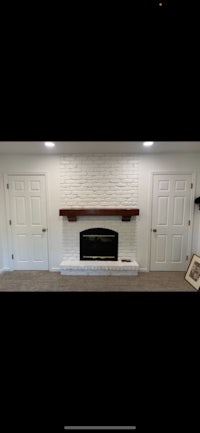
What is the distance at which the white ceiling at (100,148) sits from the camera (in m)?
3.03

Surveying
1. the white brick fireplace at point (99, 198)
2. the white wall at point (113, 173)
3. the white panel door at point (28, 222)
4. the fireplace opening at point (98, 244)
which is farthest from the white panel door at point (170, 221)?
the white panel door at point (28, 222)

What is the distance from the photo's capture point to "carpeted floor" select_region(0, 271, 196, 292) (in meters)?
3.20

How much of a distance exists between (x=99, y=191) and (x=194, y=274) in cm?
209

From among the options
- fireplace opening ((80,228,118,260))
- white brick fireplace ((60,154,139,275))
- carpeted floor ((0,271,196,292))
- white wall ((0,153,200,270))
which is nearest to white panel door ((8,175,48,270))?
white wall ((0,153,200,270))

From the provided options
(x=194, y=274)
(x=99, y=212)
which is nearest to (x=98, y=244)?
(x=99, y=212)

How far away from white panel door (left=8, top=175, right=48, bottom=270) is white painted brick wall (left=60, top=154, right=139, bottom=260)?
379 millimetres

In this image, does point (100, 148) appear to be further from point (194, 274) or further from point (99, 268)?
point (194, 274)

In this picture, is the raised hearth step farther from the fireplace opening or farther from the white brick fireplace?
the fireplace opening

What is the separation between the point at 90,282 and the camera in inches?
136
